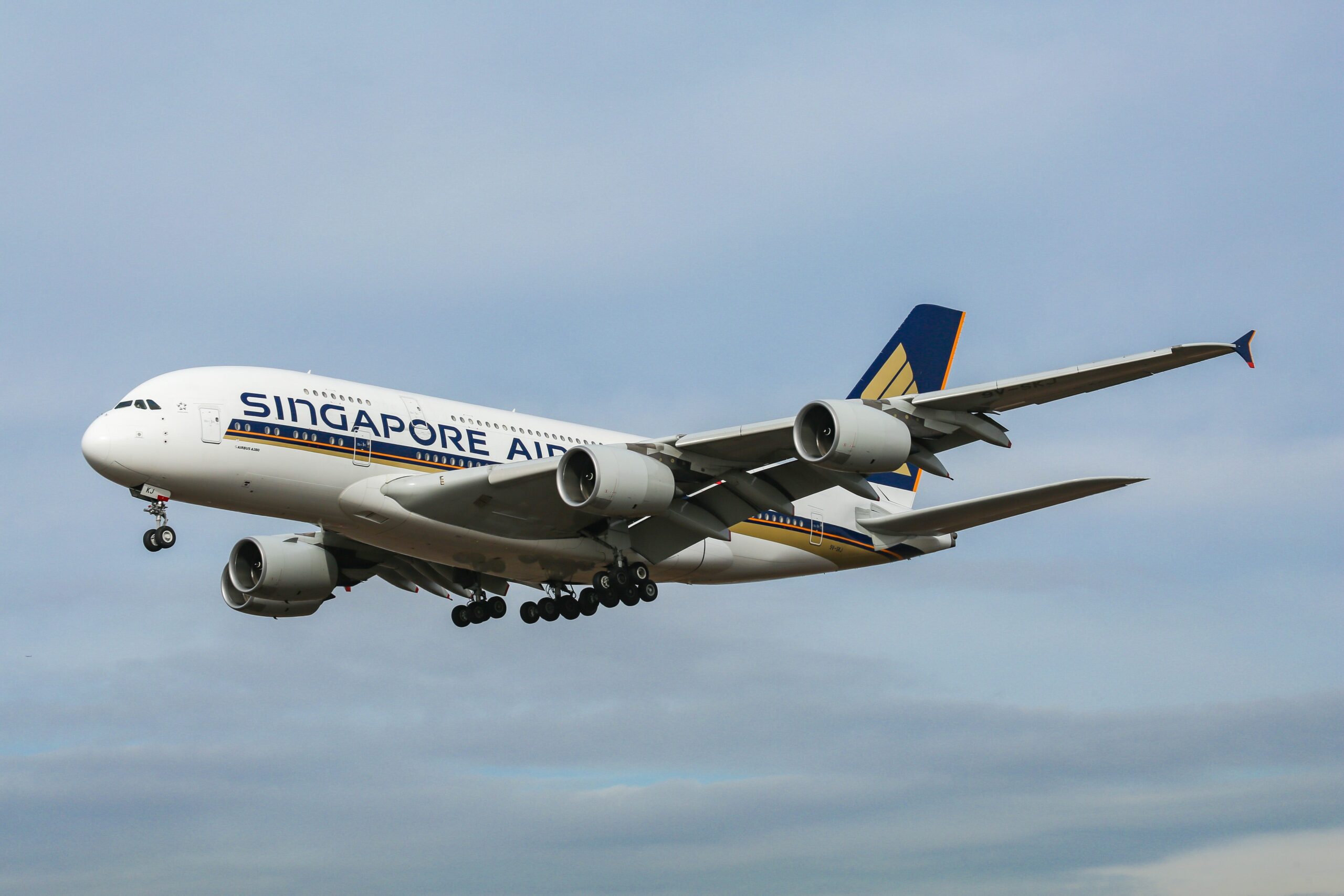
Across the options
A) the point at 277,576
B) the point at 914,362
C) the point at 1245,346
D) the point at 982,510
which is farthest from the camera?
the point at 914,362

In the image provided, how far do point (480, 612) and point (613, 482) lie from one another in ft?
30.8

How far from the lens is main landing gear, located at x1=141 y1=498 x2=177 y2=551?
31.7 m

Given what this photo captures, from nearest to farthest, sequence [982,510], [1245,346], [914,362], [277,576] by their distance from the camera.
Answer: [1245,346] < [982,510] < [277,576] < [914,362]

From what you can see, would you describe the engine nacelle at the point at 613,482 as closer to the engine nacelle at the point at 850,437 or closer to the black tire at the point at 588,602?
the engine nacelle at the point at 850,437

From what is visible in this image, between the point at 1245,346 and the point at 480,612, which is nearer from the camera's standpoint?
the point at 1245,346

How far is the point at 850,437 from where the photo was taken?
30.0 metres

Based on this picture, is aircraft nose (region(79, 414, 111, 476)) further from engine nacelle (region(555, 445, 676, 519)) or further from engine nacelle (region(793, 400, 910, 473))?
engine nacelle (region(793, 400, 910, 473))

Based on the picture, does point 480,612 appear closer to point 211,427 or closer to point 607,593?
point 607,593

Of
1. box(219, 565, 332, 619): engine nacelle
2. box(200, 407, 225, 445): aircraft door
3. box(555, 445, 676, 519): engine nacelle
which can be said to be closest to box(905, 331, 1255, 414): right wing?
box(555, 445, 676, 519): engine nacelle

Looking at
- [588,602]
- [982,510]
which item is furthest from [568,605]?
[982,510]

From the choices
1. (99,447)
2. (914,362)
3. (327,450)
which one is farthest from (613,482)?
(914,362)

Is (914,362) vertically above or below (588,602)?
above

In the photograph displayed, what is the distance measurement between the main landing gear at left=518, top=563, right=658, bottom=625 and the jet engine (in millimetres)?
5892

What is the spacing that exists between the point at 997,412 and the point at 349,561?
17.5 m
